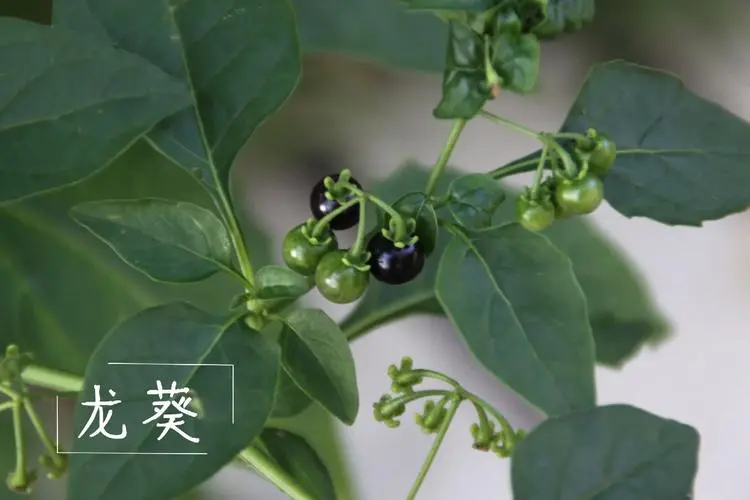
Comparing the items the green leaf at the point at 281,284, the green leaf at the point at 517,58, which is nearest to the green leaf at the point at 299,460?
the green leaf at the point at 281,284

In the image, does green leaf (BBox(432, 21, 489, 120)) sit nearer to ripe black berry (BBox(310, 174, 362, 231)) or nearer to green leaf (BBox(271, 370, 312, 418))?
ripe black berry (BBox(310, 174, 362, 231))

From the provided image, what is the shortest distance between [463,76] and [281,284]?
0.12 meters

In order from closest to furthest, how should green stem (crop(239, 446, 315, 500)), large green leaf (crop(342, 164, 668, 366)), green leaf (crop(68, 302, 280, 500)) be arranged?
Answer: green leaf (crop(68, 302, 280, 500)), green stem (crop(239, 446, 315, 500)), large green leaf (crop(342, 164, 668, 366))

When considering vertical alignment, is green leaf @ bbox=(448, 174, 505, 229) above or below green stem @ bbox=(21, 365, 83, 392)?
above

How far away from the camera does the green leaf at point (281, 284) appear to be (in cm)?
35

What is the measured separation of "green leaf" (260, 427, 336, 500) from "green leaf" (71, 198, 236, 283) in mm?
127

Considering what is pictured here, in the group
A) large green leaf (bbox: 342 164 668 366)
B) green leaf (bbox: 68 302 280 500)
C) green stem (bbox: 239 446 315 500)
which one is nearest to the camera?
green leaf (bbox: 68 302 280 500)

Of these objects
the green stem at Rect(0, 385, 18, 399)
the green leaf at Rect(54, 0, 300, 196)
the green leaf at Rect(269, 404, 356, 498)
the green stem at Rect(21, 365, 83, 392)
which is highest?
the green leaf at Rect(54, 0, 300, 196)

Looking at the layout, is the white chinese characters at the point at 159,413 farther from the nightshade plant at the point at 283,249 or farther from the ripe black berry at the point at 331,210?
the ripe black berry at the point at 331,210

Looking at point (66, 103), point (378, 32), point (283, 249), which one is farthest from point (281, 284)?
point (378, 32)

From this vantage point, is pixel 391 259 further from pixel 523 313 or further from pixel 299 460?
pixel 299 460

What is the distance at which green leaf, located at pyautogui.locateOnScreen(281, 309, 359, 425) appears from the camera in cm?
35

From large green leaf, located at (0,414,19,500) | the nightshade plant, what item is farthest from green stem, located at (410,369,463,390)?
large green leaf, located at (0,414,19,500)

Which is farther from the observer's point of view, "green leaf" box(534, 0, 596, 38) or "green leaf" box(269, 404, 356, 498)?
"green leaf" box(269, 404, 356, 498)
